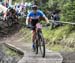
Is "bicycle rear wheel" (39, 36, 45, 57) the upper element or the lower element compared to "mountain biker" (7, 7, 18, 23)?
upper

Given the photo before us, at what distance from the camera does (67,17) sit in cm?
1752

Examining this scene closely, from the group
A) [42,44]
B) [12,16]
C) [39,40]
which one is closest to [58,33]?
[39,40]

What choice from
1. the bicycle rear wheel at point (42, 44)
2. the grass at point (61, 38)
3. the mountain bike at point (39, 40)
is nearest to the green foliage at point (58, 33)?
the grass at point (61, 38)

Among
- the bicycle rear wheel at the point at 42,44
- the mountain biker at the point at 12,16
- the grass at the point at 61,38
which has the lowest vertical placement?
the mountain biker at the point at 12,16

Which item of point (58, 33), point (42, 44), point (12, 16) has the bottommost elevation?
point (12, 16)

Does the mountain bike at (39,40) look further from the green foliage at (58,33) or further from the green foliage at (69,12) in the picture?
the green foliage at (69,12)

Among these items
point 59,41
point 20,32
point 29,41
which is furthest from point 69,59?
point 20,32

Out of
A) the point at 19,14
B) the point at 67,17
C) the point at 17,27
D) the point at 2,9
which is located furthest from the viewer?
the point at 2,9

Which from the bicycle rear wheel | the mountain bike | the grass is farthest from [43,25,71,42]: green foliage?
the bicycle rear wheel

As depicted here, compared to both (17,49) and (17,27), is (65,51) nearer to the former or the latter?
(17,49)

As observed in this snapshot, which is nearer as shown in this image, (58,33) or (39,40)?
(39,40)

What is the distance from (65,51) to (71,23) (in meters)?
1.64

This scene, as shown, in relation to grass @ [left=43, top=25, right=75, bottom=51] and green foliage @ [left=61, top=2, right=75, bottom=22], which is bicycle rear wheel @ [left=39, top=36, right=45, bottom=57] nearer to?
grass @ [left=43, top=25, right=75, bottom=51]

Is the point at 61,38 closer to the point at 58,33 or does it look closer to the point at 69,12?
the point at 58,33
